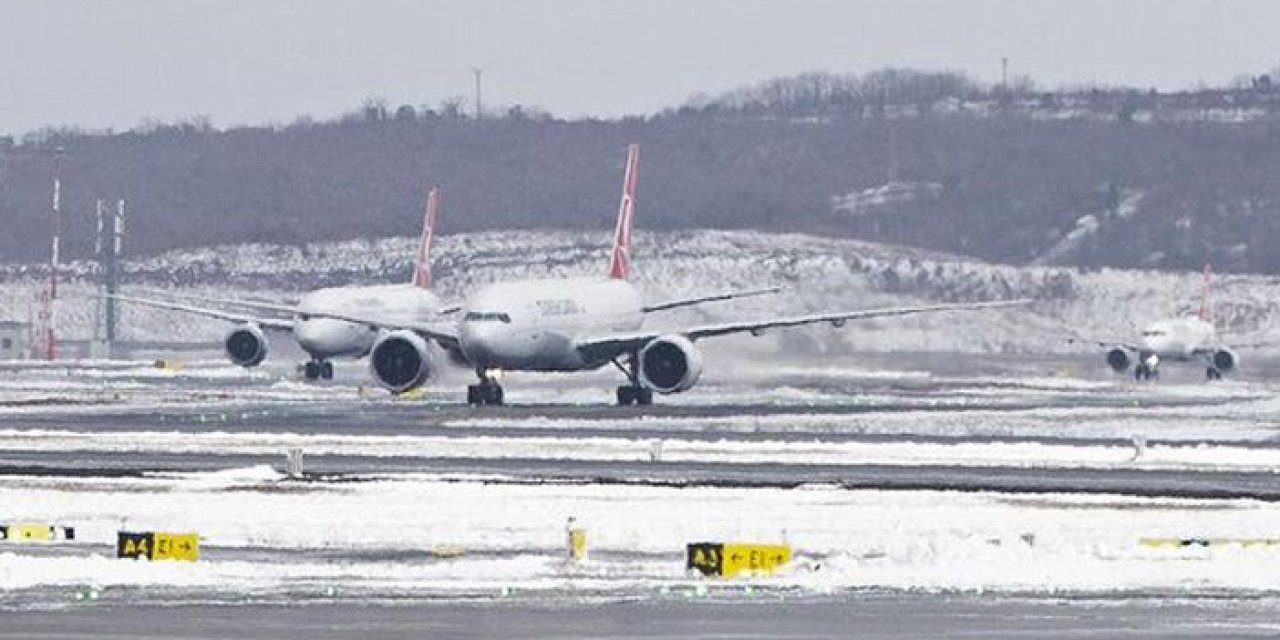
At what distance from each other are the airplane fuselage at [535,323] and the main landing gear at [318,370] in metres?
22.7

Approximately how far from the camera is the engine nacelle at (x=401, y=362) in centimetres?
8212

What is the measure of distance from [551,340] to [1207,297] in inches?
2314

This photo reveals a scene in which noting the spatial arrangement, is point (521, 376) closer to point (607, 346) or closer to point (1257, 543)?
point (607, 346)

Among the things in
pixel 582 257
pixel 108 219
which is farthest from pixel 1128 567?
pixel 108 219

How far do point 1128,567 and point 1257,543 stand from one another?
9.83 ft

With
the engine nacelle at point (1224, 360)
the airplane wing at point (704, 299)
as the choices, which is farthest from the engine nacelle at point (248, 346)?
the engine nacelle at point (1224, 360)

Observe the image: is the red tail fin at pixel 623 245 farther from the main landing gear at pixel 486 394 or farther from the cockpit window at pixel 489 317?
the main landing gear at pixel 486 394

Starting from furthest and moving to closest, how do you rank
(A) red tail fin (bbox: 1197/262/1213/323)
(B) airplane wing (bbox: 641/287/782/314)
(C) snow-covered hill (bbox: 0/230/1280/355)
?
1. (A) red tail fin (bbox: 1197/262/1213/323)
2. (C) snow-covered hill (bbox: 0/230/1280/355)
3. (B) airplane wing (bbox: 641/287/782/314)

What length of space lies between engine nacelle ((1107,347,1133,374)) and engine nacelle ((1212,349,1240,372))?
129 inches

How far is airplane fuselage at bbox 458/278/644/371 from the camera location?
79.1 metres

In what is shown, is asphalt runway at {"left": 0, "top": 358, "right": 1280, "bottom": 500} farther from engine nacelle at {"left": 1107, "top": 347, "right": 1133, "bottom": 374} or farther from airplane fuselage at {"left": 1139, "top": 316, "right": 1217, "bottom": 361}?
airplane fuselage at {"left": 1139, "top": 316, "right": 1217, "bottom": 361}

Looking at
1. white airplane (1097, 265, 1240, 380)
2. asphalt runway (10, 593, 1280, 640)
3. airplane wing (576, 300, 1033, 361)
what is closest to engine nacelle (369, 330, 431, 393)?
airplane wing (576, 300, 1033, 361)

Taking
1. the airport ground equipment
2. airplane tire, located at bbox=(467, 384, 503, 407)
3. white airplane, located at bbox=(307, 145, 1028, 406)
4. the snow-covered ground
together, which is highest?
white airplane, located at bbox=(307, 145, 1028, 406)

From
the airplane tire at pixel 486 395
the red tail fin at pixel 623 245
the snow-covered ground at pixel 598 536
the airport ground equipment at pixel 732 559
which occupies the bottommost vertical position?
the airplane tire at pixel 486 395
